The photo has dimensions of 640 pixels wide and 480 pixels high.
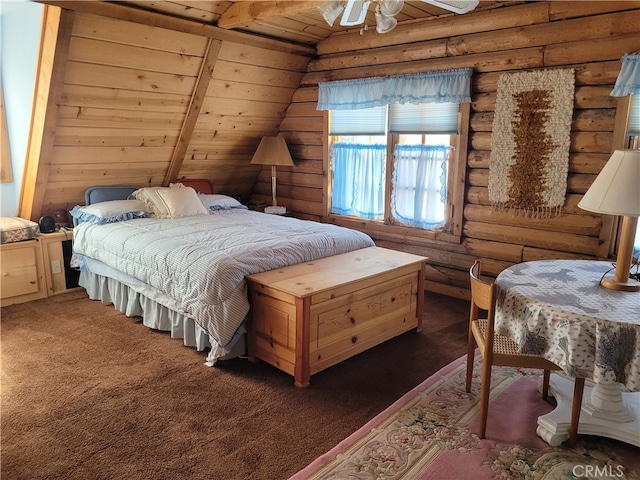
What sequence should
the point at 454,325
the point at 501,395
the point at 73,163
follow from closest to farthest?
1. the point at 501,395
2. the point at 454,325
3. the point at 73,163

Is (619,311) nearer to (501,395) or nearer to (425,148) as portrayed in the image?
(501,395)

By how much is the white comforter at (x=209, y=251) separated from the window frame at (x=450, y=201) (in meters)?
0.84

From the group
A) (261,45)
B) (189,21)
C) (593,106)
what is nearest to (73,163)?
(189,21)

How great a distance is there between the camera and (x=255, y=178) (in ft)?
19.7

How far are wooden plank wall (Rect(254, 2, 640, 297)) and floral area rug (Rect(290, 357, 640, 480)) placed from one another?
1507 mm

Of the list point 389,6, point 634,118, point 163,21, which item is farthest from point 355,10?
point 634,118

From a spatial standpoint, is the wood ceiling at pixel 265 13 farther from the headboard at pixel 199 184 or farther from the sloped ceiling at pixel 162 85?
the headboard at pixel 199 184

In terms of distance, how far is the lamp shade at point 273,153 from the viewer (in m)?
5.18

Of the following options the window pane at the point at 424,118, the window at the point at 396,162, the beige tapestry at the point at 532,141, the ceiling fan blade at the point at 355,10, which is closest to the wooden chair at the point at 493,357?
the ceiling fan blade at the point at 355,10

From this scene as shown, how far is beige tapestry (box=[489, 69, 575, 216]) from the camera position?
352 cm

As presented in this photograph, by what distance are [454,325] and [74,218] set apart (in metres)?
3.34

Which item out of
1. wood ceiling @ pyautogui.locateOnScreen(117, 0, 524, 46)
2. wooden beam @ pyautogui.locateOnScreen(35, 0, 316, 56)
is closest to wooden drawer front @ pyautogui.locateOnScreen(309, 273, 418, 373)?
wood ceiling @ pyautogui.locateOnScreen(117, 0, 524, 46)

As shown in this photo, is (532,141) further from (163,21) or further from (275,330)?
(163,21)

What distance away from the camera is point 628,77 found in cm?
312
